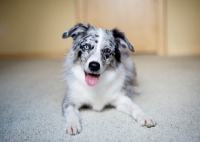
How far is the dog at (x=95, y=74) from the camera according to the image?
1.59 metres

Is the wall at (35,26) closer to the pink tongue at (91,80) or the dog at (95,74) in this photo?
the dog at (95,74)

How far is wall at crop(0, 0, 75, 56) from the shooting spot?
463cm

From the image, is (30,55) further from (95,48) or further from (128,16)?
(95,48)

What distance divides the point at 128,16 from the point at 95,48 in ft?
10.3

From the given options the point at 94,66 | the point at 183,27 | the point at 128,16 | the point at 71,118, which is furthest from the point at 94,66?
the point at 183,27

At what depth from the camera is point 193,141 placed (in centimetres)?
119

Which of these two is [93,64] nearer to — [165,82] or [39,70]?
[165,82]

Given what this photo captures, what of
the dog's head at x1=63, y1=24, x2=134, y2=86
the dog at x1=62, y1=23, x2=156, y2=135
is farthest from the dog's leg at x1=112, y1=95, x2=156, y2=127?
the dog's head at x1=63, y1=24, x2=134, y2=86

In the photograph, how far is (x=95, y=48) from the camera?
160 centimetres

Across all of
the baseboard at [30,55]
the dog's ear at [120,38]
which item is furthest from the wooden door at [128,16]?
the dog's ear at [120,38]

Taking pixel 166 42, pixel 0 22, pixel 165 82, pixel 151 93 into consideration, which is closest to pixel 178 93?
pixel 151 93

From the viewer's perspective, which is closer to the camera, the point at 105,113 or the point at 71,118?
the point at 71,118

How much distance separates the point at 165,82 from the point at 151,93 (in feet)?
1.50

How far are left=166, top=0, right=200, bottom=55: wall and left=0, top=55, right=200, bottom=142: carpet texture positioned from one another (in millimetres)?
1713
